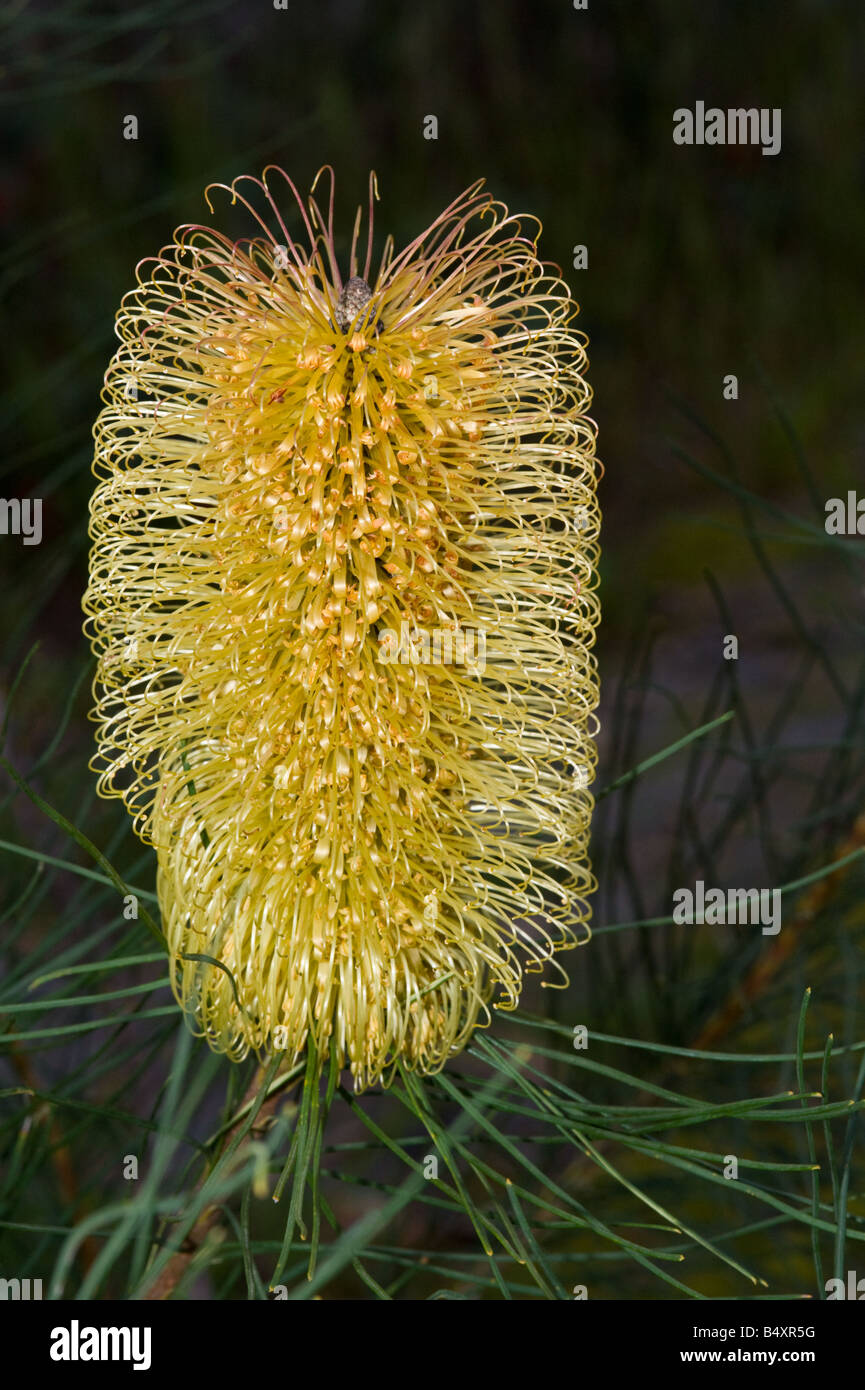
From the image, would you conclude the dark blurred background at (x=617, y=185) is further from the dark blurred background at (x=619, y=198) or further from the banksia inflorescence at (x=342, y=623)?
the banksia inflorescence at (x=342, y=623)

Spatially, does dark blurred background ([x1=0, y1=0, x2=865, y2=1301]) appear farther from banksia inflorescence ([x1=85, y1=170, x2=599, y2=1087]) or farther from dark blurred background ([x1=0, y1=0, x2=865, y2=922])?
banksia inflorescence ([x1=85, y1=170, x2=599, y2=1087])

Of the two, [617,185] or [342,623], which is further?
[617,185]

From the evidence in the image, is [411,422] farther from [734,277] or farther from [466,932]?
[734,277]

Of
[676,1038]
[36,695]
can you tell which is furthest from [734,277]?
[676,1038]

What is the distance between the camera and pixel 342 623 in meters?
0.29

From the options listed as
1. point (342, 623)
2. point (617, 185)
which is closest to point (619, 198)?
point (617, 185)

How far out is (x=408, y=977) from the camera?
31 cm

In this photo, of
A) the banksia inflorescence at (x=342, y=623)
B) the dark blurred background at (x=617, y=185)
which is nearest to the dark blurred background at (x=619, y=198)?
the dark blurred background at (x=617, y=185)

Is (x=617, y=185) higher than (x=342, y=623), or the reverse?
(x=617, y=185)

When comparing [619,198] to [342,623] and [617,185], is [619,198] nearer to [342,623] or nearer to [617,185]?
[617,185]

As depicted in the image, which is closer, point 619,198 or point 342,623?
point 342,623

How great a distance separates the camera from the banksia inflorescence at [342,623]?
291 millimetres

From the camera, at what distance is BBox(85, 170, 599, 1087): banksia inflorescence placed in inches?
11.4

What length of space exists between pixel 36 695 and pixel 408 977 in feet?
2.79
